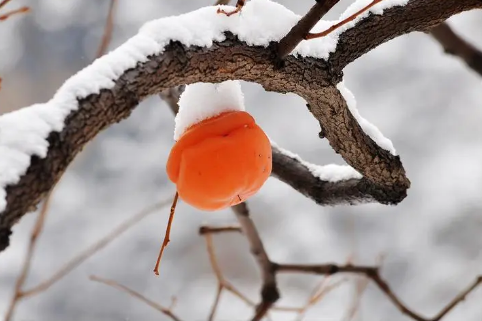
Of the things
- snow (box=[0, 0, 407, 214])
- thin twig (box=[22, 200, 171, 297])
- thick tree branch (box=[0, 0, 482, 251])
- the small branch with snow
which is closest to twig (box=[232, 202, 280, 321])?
the small branch with snow

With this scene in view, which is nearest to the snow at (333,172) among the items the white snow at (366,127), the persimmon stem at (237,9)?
the white snow at (366,127)

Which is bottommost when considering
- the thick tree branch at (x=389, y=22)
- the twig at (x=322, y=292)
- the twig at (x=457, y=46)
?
the twig at (x=322, y=292)

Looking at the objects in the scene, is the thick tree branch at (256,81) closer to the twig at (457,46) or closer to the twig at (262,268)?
the twig at (262,268)

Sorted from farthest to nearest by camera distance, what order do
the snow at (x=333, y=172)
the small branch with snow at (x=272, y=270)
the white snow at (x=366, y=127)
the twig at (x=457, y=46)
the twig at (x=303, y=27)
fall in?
the twig at (x=457, y=46) → the small branch with snow at (x=272, y=270) → the snow at (x=333, y=172) → the white snow at (x=366, y=127) → the twig at (x=303, y=27)

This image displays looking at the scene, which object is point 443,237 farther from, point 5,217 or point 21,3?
point 5,217

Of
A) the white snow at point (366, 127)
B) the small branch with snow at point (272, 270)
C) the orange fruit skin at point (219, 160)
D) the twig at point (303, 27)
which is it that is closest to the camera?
the twig at point (303, 27)

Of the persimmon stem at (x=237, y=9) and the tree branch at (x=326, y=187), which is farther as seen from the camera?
the tree branch at (x=326, y=187)

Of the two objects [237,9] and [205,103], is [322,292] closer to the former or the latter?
[205,103]

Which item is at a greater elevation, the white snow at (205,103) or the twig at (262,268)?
the white snow at (205,103)
